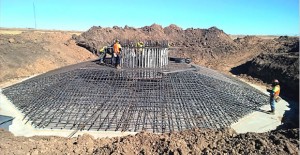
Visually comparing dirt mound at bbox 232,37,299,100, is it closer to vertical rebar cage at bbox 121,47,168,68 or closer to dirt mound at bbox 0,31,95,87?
vertical rebar cage at bbox 121,47,168,68

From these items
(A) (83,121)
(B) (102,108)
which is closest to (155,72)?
(B) (102,108)

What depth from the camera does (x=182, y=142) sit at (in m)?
7.79

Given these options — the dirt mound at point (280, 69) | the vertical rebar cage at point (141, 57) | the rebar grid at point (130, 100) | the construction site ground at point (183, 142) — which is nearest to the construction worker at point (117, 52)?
the vertical rebar cage at point (141, 57)

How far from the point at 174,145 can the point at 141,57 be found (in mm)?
7686

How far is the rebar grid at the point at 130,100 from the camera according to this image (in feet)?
36.7

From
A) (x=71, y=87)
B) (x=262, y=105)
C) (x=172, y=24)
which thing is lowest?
(x=262, y=105)

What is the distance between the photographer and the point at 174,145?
757 cm

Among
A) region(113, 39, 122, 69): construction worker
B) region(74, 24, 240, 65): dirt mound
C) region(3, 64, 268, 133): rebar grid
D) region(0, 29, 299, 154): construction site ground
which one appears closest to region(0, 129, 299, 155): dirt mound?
region(0, 29, 299, 154): construction site ground

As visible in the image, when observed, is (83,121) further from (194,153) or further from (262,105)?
(262,105)

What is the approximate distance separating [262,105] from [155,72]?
202 inches

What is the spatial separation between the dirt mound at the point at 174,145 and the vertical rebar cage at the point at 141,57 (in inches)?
257

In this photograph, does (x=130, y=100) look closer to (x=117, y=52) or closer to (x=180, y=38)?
(x=117, y=52)

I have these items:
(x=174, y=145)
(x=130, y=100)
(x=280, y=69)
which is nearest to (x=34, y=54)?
(x=130, y=100)

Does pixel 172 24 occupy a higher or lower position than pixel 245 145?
higher
